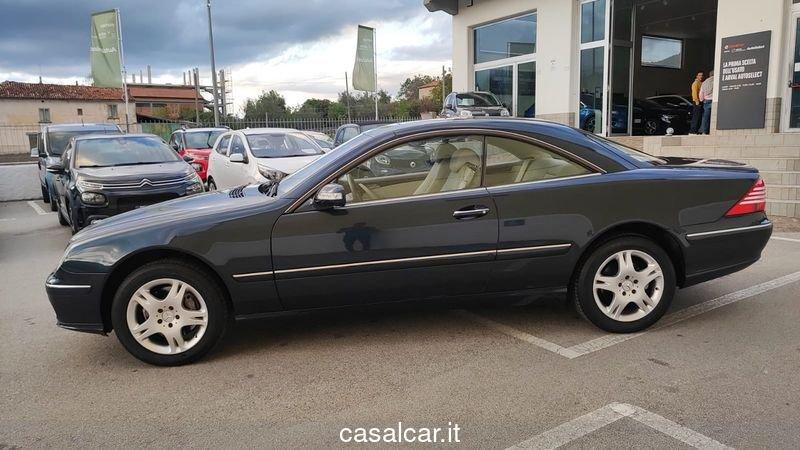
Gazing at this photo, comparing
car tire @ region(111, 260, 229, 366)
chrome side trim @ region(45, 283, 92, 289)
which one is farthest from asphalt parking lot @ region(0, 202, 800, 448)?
chrome side trim @ region(45, 283, 92, 289)

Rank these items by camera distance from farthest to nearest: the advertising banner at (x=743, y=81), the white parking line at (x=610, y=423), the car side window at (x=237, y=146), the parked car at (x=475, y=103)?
the parked car at (x=475, y=103) → the advertising banner at (x=743, y=81) → the car side window at (x=237, y=146) → the white parking line at (x=610, y=423)

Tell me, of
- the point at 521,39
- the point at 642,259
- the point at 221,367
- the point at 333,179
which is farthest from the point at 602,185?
the point at 521,39

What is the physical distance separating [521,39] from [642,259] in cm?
1540

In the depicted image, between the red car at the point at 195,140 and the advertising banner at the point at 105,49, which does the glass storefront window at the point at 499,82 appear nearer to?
the red car at the point at 195,140

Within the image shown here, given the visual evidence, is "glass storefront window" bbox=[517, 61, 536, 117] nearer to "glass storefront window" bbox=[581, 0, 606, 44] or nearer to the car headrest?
"glass storefront window" bbox=[581, 0, 606, 44]

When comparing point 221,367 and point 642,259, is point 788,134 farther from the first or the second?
point 221,367

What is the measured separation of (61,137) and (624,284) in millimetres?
12436

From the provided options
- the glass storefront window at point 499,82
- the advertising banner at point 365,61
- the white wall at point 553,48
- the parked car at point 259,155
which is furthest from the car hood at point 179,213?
the advertising banner at point 365,61

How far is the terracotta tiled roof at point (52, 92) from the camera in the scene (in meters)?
52.2

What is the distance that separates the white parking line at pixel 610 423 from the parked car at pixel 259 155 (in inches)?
282

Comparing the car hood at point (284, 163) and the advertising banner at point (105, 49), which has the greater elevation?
the advertising banner at point (105, 49)

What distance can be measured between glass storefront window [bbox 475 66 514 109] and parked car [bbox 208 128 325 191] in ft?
31.8

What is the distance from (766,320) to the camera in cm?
438

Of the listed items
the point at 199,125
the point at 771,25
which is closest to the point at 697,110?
the point at 771,25
